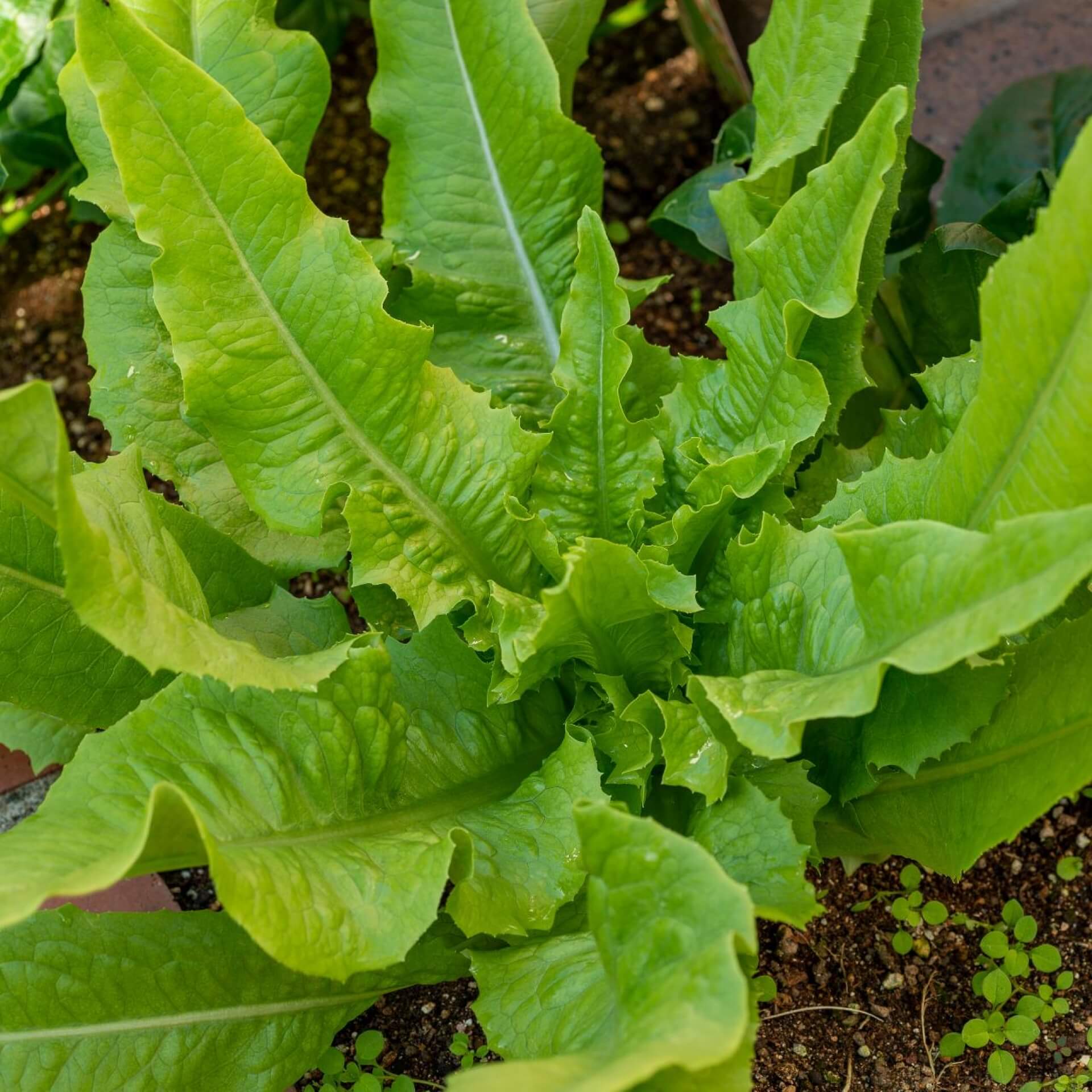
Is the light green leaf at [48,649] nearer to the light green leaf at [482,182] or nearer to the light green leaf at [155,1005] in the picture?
the light green leaf at [155,1005]

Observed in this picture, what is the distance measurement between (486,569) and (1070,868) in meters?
0.72

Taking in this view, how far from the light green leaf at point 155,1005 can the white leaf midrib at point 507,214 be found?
0.68m

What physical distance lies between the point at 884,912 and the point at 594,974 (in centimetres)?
48

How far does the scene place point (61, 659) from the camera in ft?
3.92

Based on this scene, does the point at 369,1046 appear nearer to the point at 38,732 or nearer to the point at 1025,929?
the point at 38,732

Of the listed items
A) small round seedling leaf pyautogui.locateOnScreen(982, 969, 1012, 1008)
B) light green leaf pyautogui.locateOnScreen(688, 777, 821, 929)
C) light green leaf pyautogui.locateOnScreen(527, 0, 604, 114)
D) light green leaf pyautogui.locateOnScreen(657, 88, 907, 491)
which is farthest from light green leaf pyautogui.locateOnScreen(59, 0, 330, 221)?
small round seedling leaf pyautogui.locateOnScreen(982, 969, 1012, 1008)

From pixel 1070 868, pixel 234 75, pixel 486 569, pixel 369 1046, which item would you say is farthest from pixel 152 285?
pixel 1070 868

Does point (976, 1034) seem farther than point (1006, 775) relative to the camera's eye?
Yes

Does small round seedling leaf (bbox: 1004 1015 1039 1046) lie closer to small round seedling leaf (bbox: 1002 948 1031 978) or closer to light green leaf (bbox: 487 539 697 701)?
small round seedling leaf (bbox: 1002 948 1031 978)

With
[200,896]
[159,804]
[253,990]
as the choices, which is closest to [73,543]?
[159,804]

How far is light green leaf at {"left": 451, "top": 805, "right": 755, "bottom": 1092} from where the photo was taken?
75cm

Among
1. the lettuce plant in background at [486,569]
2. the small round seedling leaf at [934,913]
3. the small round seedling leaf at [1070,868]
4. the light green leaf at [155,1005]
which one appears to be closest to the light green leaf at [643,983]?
the lettuce plant in background at [486,569]

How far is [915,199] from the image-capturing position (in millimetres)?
1632

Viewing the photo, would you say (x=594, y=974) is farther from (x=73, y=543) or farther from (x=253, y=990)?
(x=73, y=543)
